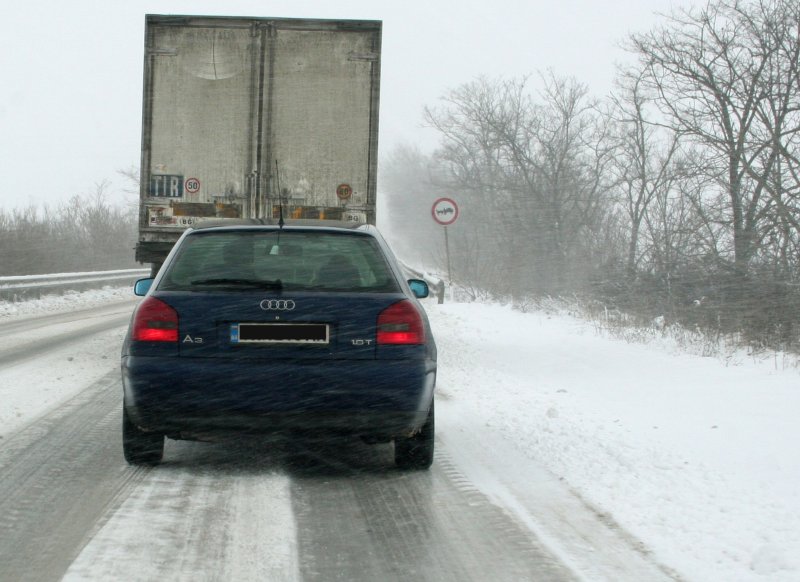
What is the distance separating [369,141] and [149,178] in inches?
106

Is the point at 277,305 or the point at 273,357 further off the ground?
the point at 277,305

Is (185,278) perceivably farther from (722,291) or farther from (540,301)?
(540,301)

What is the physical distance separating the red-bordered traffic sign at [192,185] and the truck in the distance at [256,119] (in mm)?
12

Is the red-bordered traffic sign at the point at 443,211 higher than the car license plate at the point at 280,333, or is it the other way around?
the red-bordered traffic sign at the point at 443,211

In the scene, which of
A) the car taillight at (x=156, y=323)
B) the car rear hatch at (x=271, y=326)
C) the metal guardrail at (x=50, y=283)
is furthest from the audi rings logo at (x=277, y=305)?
the metal guardrail at (x=50, y=283)

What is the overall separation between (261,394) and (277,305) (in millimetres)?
492

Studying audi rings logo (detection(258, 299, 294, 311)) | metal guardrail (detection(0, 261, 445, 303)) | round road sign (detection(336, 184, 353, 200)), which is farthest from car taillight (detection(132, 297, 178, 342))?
metal guardrail (detection(0, 261, 445, 303))

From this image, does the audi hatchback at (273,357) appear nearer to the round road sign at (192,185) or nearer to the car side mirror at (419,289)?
the car side mirror at (419,289)

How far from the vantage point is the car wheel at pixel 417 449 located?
5.49 metres

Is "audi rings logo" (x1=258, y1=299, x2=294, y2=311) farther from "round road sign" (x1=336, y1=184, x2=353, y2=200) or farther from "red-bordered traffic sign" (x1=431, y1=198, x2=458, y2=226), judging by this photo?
"red-bordered traffic sign" (x1=431, y1=198, x2=458, y2=226)

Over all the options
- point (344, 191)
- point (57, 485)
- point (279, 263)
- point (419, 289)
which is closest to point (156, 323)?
point (279, 263)

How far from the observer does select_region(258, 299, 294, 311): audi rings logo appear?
16.5 feet

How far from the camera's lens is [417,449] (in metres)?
5.52

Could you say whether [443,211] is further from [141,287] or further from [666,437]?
[141,287]
